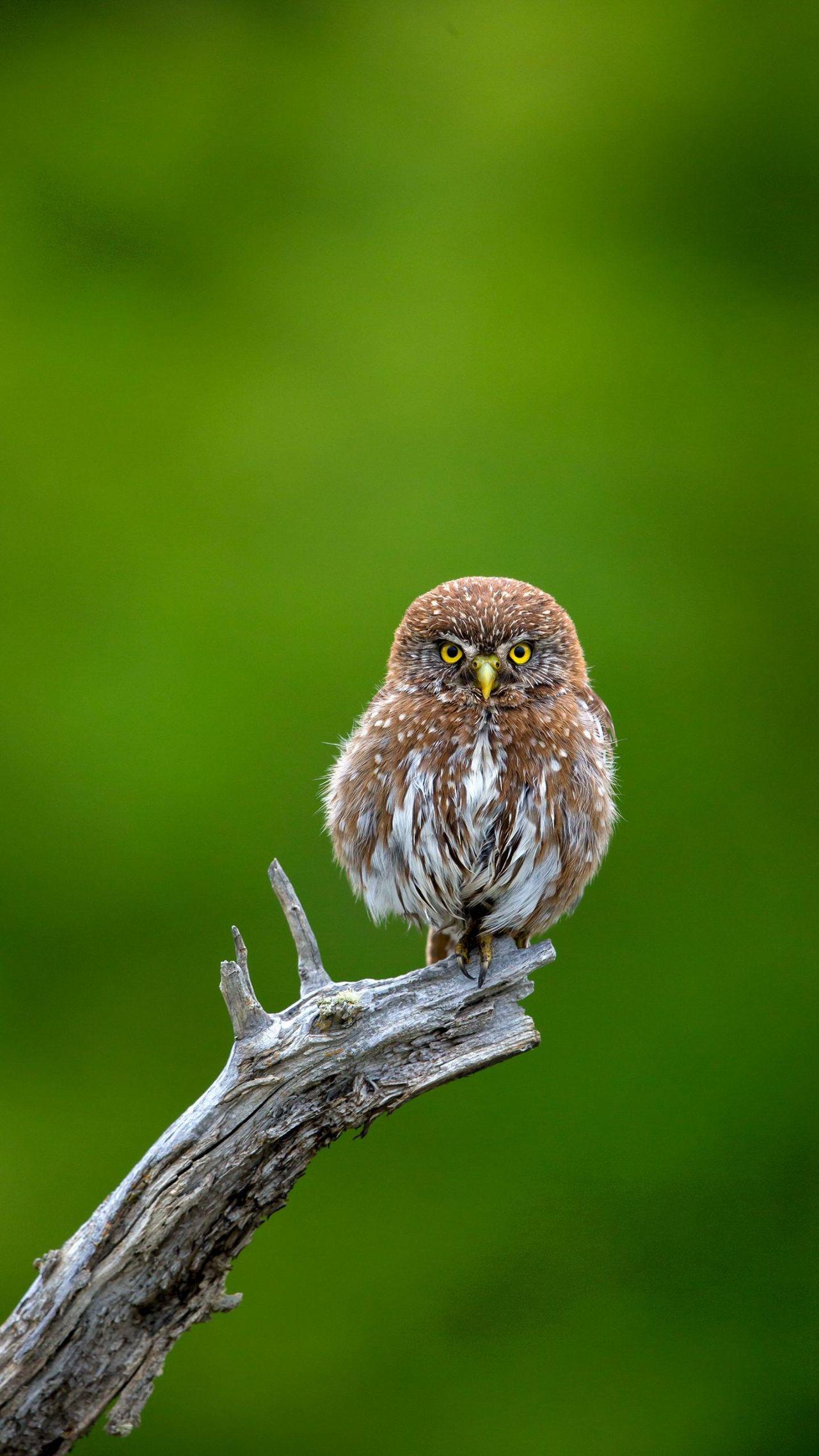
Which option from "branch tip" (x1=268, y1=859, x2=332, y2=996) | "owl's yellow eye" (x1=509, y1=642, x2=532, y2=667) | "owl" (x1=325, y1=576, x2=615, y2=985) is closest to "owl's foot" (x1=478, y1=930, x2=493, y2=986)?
"owl" (x1=325, y1=576, x2=615, y2=985)

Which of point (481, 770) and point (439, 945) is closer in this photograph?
point (481, 770)

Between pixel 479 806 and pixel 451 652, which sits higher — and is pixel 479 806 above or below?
below

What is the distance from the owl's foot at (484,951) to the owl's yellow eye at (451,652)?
2.09 feet

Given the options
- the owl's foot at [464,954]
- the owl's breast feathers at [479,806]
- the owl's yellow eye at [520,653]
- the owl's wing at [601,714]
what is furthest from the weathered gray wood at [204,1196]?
the owl's wing at [601,714]

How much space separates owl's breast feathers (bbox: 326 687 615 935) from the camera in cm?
289

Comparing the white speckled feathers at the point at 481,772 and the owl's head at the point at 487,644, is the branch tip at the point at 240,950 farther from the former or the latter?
the owl's head at the point at 487,644

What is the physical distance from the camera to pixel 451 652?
9.45ft

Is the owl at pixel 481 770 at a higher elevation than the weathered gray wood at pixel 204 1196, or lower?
higher

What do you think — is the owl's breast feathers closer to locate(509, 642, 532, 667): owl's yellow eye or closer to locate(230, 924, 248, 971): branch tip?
locate(509, 642, 532, 667): owl's yellow eye

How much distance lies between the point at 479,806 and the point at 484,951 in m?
0.32

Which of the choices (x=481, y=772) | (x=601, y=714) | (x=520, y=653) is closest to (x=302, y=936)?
(x=481, y=772)

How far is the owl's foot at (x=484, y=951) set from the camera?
2.76m

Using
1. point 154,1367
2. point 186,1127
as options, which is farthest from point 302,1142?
point 154,1367

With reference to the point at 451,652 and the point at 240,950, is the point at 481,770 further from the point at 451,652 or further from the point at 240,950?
the point at 240,950
